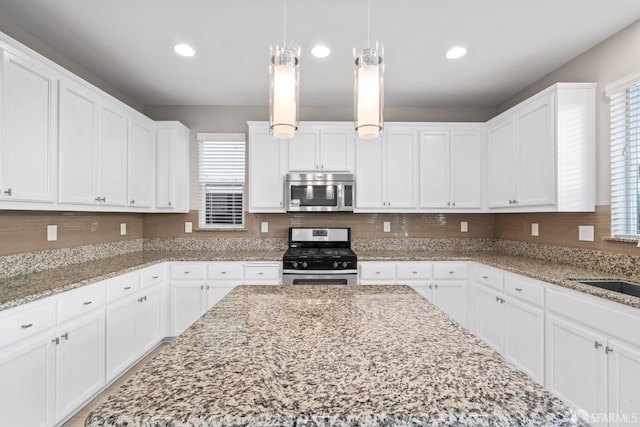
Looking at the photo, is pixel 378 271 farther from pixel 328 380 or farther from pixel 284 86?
pixel 328 380

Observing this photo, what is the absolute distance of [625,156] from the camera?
2129 mm

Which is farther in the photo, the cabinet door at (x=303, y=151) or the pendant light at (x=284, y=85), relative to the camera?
the cabinet door at (x=303, y=151)

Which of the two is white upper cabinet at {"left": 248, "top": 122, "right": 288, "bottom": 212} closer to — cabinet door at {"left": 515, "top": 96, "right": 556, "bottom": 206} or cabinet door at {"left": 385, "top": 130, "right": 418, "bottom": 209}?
cabinet door at {"left": 385, "top": 130, "right": 418, "bottom": 209}

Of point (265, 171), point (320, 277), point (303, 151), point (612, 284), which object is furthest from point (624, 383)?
point (265, 171)

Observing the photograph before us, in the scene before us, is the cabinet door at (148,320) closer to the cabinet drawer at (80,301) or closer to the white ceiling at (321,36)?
the cabinet drawer at (80,301)

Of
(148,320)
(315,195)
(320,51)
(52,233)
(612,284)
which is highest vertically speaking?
(320,51)

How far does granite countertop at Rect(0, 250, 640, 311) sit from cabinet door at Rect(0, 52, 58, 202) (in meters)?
0.54

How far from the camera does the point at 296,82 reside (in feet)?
3.89

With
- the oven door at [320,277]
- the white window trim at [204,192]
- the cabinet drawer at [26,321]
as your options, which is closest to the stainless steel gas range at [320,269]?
the oven door at [320,277]

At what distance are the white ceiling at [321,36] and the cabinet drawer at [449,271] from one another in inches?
73.8

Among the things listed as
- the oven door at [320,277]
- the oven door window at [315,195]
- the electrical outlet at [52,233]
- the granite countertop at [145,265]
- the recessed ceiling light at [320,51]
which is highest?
the recessed ceiling light at [320,51]

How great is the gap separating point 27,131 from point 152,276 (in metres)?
1.48

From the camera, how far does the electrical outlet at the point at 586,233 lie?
2359mm

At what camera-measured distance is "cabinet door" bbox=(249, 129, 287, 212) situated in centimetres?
331
